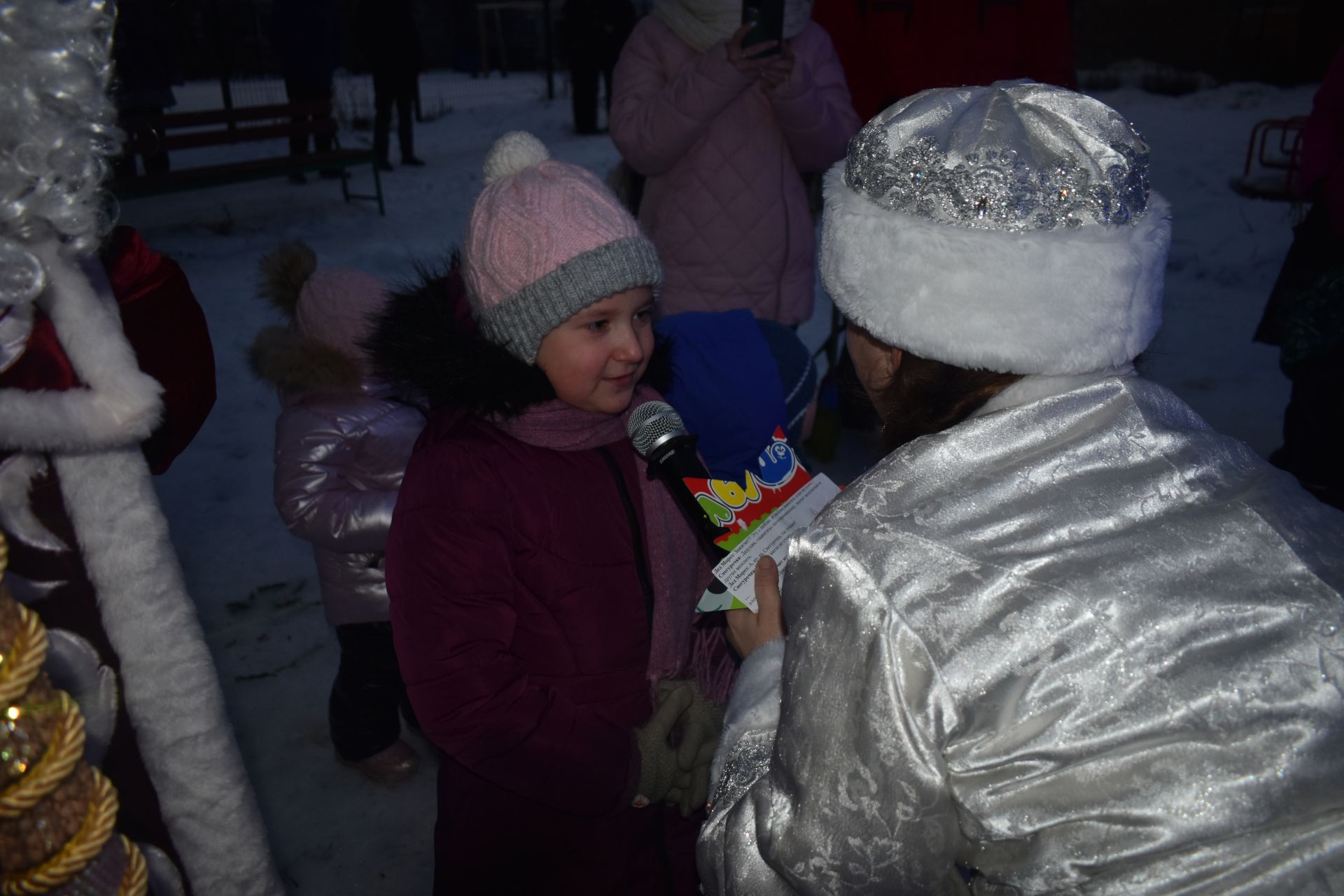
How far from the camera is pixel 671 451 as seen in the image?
155 centimetres

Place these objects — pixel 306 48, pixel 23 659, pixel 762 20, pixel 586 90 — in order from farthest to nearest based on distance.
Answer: pixel 586 90 < pixel 306 48 < pixel 762 20 < pixel 23 659

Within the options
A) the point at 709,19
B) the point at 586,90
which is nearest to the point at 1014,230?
the point at 709,19

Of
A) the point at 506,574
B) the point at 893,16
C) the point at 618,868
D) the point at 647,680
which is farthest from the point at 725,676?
the point at 893,16

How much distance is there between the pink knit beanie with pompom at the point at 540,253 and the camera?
1.55 meters

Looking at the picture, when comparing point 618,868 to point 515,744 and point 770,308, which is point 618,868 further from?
point 770,308

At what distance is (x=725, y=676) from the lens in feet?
5.89

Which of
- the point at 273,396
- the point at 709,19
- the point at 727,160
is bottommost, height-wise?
the point at 273,396

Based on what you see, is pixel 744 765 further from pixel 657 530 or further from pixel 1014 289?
pixel 1014 289

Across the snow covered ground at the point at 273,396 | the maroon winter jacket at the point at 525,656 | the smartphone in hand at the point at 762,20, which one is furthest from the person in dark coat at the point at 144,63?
the maroon winter jacket at the point at 525,656

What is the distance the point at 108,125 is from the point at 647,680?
44.6 inches

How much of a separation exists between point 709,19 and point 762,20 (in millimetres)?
382

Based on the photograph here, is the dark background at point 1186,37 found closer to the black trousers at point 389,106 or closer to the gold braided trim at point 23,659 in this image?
the black trousers at point 389,106

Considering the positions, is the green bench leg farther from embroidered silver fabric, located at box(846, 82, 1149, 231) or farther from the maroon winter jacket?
embroidered silver fabric, located at box(846, 82, 1149, 231)

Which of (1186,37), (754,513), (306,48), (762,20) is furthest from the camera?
(1186,37)
